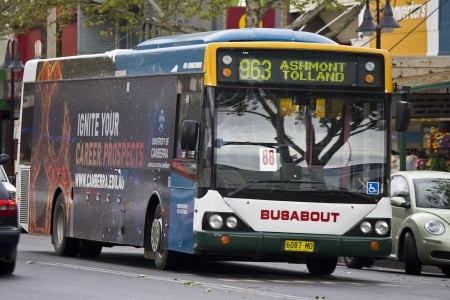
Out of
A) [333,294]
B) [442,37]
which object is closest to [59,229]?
[333,294]

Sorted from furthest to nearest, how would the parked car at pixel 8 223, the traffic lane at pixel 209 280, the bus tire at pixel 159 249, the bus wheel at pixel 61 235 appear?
the bus wheel at pixel 61 235, the bus tire at pixel 159 249, the parked car at pixel 8 223, the traffic lane at pixel 209 280

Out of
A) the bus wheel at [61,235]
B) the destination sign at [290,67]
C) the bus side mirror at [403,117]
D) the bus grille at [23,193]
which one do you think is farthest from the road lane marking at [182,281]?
the bus grille at [23,193]

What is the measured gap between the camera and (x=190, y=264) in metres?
21.1

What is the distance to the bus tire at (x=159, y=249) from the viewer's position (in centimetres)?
1920

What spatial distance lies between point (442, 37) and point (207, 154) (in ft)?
69.3

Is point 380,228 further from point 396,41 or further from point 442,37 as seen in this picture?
point 396,41

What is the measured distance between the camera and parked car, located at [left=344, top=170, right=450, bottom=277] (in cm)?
2152

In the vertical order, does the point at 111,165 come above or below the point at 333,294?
above

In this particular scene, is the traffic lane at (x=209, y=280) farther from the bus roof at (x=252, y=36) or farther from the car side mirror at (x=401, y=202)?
the bus roof at (x=252, y=36)

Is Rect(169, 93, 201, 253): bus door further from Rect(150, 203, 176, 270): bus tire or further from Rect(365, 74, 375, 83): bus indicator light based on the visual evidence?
Rect(365, 74, 375, 83): bus indicator light

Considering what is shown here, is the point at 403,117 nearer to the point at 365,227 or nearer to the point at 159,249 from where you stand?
the point at 365,227

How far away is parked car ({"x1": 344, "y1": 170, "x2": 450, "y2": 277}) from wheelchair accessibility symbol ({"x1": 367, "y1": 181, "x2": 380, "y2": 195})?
304cm

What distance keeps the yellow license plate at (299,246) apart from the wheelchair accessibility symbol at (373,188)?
100 centimetres

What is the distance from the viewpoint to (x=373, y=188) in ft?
60.7
